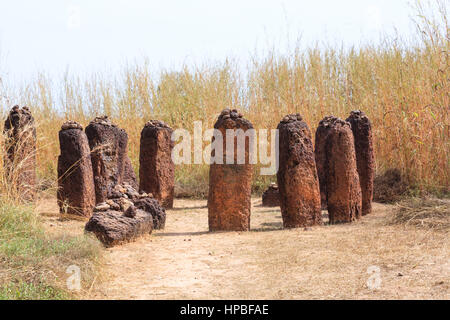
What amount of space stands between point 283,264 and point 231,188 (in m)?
1.55

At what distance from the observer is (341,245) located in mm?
4910

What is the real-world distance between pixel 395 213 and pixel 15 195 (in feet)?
12.9

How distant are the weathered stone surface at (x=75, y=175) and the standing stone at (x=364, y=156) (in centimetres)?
336

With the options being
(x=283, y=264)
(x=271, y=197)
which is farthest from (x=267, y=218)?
(x=283, y=264)

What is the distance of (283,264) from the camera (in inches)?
175

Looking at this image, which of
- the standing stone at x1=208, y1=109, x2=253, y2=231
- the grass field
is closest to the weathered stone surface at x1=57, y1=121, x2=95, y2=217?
the grass field

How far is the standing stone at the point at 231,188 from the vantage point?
5828mm

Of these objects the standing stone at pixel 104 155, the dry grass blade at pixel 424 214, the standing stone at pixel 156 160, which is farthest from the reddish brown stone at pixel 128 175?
the dry grass blade at pixel 424 214

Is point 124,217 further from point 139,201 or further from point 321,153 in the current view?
point 321,153

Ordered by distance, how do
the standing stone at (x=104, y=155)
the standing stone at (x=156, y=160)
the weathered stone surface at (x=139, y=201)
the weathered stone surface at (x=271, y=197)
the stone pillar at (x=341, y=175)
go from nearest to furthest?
the weathered stone surface at (x=139, y=201) → the stone pillar at (x=341, y=175) → the standing stone at (x=104, y=155) → the standing stone at (x=156, y=160) → the weathered stone surface at (x=271, y=197)

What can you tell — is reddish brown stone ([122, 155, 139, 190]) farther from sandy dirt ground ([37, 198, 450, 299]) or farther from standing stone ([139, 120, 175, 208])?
sandy dirt ground ([37, 198, 450, 299])

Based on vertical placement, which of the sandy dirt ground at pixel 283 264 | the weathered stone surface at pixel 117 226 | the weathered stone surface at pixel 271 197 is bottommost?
the sandy dirt ground at pixel 283 264

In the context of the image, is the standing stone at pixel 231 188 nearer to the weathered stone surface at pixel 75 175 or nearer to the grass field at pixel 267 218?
the grass field at pixel 267 218

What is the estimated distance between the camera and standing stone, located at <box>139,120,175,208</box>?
25.1 ft
